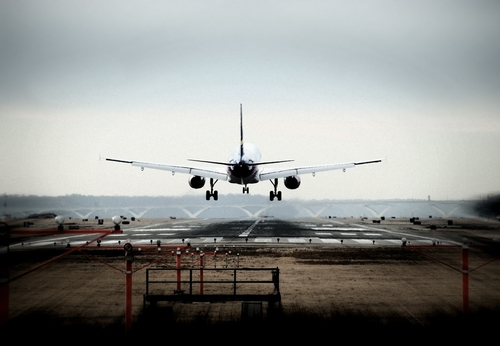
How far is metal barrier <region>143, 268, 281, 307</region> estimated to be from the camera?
24.2 metres

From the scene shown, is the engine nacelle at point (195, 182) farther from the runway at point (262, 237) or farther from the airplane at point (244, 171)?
the runway at point (262, 237)

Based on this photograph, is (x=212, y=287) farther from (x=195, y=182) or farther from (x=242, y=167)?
(x=195, y=182)

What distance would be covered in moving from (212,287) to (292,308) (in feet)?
23.9

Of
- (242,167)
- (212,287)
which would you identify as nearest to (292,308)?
(212,287)

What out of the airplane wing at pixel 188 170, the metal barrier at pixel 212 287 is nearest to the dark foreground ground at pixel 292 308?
the metal barrier at pixel 212 287

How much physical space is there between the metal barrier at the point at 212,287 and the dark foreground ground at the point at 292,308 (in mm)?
844

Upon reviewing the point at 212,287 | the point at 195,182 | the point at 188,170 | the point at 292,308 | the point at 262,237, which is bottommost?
the point at 292,308

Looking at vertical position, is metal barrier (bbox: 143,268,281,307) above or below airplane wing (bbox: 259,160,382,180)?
below

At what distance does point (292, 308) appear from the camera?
26.8m

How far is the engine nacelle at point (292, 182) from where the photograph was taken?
72.2 metres

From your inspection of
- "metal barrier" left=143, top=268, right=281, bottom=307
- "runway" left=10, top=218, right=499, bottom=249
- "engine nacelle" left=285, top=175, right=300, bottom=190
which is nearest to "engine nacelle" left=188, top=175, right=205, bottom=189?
"runway" left=10, top=218, right=499, bottom=249

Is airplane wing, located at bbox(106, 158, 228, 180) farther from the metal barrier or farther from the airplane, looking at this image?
the metal barrier

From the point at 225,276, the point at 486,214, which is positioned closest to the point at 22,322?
the point at 225,276

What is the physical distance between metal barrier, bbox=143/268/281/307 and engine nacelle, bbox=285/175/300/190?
3510 centimetres
